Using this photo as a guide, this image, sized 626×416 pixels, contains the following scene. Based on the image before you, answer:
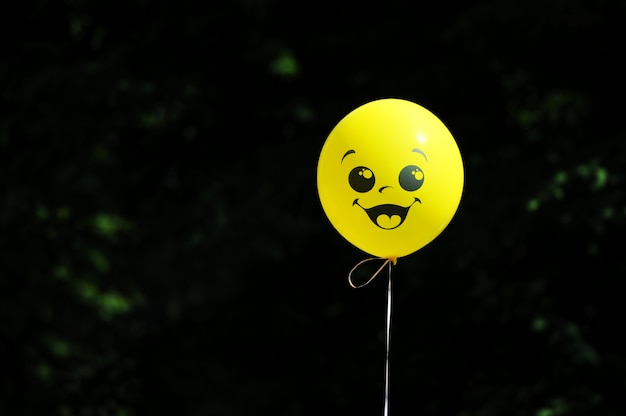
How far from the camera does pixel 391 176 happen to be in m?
3.45

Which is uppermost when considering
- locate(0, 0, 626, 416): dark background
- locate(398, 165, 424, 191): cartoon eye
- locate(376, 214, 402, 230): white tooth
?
locate(0, 0, 626, 416): dark background

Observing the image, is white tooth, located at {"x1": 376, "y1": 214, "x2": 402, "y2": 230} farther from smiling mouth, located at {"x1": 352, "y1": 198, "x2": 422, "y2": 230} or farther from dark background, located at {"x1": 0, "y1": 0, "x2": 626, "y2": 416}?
dark background, located at {"x1": 0, "y1": 0, "x2": 626, "y2": 416}

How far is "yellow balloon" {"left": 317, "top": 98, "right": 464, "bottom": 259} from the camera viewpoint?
3465mm

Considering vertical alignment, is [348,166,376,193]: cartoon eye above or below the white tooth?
above

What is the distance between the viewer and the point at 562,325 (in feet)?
18.4

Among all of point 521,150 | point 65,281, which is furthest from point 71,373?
point 521,150

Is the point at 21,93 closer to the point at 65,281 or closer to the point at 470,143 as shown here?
the point at 65,281

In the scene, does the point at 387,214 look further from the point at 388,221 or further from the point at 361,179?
the point at 361,179

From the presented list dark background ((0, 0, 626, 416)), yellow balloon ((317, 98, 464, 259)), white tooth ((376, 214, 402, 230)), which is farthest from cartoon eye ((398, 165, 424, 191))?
dark background ((0, 0, 626, 416))

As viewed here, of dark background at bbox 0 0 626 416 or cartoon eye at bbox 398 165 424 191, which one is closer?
cartoon eye at bbox 398 165 424 191

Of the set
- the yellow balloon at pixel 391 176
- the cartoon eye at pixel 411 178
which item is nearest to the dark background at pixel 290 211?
the yellow balloon at pixel 391 176

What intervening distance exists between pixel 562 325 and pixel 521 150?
3.35 ft

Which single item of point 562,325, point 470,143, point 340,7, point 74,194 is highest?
point 340,7

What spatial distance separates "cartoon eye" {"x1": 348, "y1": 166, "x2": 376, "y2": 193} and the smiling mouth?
5cm
